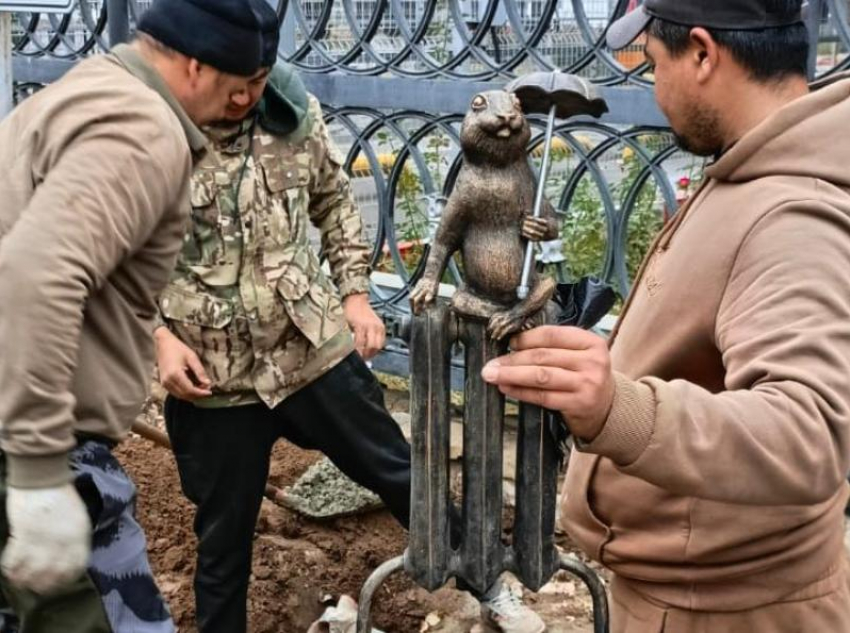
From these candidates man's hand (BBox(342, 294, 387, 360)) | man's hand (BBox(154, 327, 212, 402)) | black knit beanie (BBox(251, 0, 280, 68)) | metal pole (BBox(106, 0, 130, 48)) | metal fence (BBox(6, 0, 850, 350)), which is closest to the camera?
black knit beanie (BBox(251, 0, 280, 68))

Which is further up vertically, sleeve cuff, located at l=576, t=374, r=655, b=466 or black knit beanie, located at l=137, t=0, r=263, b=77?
black knit beanie, located at l=137, t=0, r=263, b=77

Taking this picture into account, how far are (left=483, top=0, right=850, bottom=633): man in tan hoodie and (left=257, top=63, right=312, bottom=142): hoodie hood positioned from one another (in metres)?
1.18

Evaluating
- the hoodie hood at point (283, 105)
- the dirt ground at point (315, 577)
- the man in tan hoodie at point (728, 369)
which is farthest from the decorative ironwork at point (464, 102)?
the man in tan hoodie at point (728, 369)

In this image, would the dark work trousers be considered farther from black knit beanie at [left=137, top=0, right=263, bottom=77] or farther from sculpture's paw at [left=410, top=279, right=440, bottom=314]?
sculpture's paw at [left=410, top=279, right=440, bottom=314]

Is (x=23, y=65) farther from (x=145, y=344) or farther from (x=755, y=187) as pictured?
(x=755, y=187)

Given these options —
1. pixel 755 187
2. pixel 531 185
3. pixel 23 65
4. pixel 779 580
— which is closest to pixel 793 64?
pixel 755 187

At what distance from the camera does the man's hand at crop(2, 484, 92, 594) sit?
2.07 meters

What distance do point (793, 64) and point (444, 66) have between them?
259 centimetres

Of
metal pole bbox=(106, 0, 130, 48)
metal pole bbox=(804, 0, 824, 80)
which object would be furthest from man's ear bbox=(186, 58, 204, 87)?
metal pole bbox=(106, 0, 130, 48)

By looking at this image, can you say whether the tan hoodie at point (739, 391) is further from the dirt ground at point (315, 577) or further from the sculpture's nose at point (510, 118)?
the dirt ground at point (315, 577)

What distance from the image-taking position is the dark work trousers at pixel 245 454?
10.2ft

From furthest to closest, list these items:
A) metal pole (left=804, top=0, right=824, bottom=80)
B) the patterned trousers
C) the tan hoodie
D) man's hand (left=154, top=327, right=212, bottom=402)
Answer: metal pole (left=804, top=0, right=824, bottom=80), man's hand (left=154, top=327, right=212, bottom=402), the patterned trousers, the tan hoodie

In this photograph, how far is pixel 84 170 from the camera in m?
2.02

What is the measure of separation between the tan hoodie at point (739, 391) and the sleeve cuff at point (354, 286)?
1197mm
